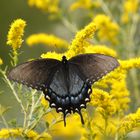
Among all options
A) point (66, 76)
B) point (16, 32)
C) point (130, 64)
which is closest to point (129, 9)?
point (130, 64)

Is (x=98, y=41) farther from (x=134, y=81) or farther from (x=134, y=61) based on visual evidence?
(x=134, y=61)

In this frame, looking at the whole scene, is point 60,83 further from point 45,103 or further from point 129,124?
point 129,124

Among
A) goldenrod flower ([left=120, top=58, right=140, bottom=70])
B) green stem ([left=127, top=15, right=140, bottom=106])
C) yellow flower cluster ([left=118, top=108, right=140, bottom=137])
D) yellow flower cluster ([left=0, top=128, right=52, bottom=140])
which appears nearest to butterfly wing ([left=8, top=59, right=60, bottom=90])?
yellow flower cluster ([left=0, top=128, right=52, bottom=140])

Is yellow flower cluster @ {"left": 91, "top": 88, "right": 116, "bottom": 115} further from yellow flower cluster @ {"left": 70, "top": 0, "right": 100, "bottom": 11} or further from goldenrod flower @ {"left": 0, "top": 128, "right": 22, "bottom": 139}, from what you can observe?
yellow flower cluster @ {"left": 70, "top": 0, "right": 100, "bottom": 11}

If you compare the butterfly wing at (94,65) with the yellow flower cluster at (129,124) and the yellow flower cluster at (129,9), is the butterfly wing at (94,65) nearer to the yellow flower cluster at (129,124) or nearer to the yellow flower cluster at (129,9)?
the yellow flower cluster at (129,124)

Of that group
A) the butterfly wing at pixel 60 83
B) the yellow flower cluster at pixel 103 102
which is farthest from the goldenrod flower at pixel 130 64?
the butterfly wing at pixel 60 83

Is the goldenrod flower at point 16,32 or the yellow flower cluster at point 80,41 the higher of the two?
the goldenrod flower at point 16,32

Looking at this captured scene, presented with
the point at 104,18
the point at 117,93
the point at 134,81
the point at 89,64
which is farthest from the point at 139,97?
the point at 89,64
